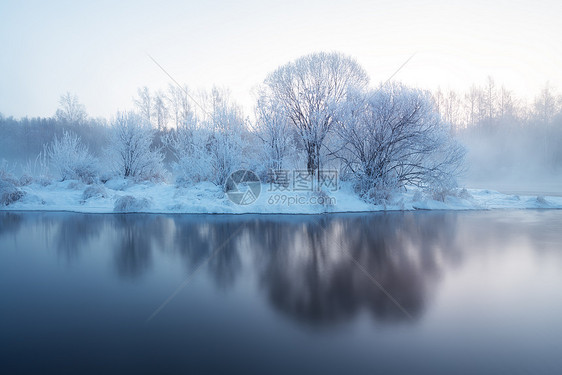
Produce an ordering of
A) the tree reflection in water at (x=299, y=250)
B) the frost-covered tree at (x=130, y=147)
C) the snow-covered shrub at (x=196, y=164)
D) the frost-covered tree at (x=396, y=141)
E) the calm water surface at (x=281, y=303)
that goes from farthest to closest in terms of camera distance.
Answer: the frost-covered tree at (x=130, y=147) < the snow-covered shrub at (x=196, y=164) < the frost-covered tree at (x=396, y=141) < the tree reflection in water at (x=299, y=250) < the calm water surface at (x=281, y=303)

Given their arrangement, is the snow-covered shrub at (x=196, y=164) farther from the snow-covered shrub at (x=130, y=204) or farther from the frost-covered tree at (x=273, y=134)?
the snow-covered shrub at (x=130, y=204)

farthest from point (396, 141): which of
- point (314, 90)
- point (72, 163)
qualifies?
point (72, 163)

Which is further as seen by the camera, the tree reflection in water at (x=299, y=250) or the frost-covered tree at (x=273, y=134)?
the frost-covered tree at (x=273, y=134)

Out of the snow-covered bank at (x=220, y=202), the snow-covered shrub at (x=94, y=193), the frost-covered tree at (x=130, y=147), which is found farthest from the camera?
the frost-covered tree at (x=130, y=147)

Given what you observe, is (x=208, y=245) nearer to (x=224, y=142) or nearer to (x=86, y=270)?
(x=86, y=270)

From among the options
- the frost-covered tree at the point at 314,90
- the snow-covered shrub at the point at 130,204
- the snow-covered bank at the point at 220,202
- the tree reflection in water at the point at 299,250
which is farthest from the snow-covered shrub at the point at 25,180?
the frost-covered tree at the point at 314,90

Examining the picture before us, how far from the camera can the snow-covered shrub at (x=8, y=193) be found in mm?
15391

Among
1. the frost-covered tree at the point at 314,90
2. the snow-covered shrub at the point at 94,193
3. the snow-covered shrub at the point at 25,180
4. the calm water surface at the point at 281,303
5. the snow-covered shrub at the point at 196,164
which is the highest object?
the frost-covered tree at the point at 314,90

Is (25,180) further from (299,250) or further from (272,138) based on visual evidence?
(299,250)

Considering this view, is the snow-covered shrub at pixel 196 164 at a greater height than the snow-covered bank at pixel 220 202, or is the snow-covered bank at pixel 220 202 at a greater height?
the snow-covered shrub at pixel 196 164

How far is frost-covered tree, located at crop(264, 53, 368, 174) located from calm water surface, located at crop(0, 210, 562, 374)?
10.0 m

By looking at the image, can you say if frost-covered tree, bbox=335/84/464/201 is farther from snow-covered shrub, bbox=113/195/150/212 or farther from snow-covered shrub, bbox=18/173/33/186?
snow-covered shrub, bbox=18/173/33/186

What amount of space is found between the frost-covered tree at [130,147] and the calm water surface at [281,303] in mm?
11917

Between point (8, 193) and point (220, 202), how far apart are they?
35.3ft
